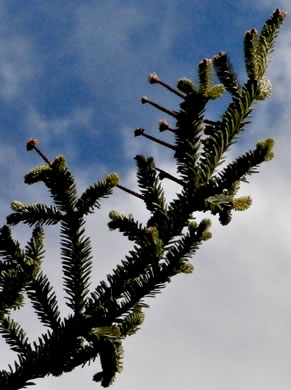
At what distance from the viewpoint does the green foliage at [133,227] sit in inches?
155

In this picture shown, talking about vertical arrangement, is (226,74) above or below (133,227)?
above

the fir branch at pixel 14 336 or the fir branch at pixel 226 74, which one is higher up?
the fir branch at pixel 226 74

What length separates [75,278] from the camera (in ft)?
13.6

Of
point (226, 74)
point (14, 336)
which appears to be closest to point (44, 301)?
point (14, 336)

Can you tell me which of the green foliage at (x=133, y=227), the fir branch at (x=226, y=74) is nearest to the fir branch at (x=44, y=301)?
the green foliage at (x=133, y=227)

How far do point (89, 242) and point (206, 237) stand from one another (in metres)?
0.92

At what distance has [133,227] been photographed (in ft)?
14.0

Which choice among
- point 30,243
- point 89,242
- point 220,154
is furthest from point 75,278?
point 220,154

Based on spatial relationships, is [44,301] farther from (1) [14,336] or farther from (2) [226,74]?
(2) [226,74]

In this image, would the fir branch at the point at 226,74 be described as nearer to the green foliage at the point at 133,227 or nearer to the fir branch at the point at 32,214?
the green foliage at the point at 133,227

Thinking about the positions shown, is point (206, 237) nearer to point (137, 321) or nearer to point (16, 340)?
point (137, 321)

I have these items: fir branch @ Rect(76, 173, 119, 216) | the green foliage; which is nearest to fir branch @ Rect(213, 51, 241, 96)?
the green foliage

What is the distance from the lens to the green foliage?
13.0 feet

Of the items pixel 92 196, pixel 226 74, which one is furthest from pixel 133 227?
pixel 226 74
